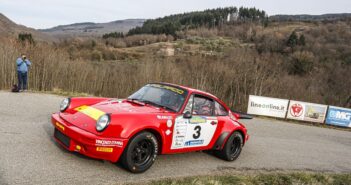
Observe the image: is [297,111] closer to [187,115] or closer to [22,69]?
[187,115]

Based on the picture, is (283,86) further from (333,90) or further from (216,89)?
(333,90)

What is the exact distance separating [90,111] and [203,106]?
2.33 m

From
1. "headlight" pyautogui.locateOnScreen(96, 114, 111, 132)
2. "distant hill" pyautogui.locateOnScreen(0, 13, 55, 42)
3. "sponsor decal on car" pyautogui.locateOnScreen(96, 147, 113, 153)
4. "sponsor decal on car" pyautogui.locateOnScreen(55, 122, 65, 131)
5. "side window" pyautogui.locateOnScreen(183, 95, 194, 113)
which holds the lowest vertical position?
"sponsor decal on car" pyautogui.locateOnScreen(96, 147, 113, 153)

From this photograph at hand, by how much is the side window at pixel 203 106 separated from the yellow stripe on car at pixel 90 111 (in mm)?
1925

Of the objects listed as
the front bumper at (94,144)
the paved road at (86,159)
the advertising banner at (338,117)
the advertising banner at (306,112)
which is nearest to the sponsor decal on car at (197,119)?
the paved road at (86,159)

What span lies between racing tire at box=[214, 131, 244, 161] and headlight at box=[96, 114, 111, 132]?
297cm

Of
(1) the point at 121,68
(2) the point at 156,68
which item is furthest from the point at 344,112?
(1) the point at 121,68

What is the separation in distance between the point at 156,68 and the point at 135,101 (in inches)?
652

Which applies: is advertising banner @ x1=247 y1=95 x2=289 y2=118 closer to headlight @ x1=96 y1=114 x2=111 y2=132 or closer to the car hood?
the car hood

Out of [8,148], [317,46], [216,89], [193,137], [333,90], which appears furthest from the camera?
[317,46]

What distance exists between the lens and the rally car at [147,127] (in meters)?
5.00

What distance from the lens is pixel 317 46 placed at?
71.2 m

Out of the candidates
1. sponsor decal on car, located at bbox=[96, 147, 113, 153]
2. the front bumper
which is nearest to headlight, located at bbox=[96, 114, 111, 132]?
the front bumper

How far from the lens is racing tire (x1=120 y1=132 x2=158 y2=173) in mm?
5120
